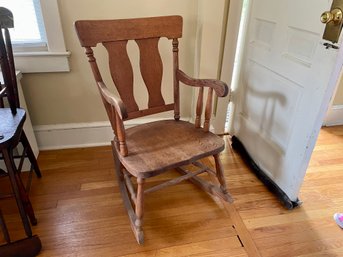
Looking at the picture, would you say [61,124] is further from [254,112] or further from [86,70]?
[254,112]

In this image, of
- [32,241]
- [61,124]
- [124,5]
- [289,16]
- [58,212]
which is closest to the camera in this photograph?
[32,241]

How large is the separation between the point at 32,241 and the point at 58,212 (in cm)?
23

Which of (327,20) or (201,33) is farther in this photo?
(201,33)

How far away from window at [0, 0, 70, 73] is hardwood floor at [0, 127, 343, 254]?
2.08 feet

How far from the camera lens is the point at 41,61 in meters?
1.49

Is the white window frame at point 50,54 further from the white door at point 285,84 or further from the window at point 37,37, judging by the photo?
the white door at point 285,84

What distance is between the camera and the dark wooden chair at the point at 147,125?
3.53 ft

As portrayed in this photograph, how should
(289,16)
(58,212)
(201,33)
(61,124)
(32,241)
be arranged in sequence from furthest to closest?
(61,124) → (201,33) → (58,212) → (289,16) → (32,241)

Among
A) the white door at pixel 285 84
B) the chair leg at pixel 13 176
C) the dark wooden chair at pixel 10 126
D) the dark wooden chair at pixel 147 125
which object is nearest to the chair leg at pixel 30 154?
the dark wooden chair at pixel 10 126

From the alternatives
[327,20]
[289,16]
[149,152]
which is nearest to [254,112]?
[289,16]

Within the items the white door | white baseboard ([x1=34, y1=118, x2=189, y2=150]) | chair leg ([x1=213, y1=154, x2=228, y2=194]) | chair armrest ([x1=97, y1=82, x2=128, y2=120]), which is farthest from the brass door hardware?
white baseboard ([x1=34, y1=118, x2=189, y2=150])

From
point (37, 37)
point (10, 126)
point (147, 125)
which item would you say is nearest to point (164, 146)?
point (147, 125)

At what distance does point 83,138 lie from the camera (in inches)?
71.1

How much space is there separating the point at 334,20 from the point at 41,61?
58.8 inches
